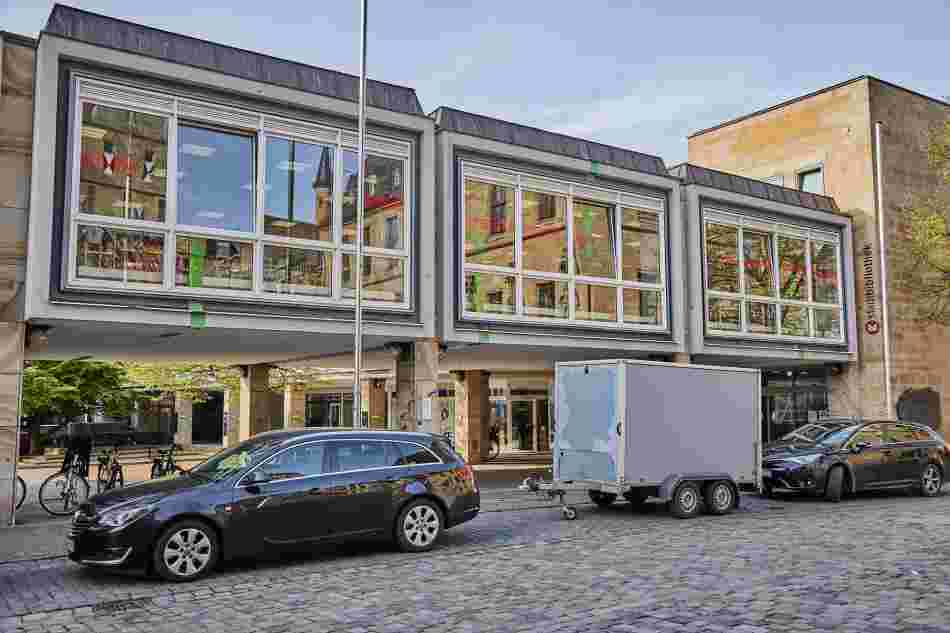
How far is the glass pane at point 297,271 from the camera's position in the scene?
15133mm

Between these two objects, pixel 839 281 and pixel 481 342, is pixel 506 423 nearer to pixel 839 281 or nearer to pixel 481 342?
pixel 839 281

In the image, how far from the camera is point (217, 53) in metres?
15.2

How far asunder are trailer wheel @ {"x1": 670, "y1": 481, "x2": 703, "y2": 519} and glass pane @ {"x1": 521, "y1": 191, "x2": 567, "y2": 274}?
5.85 meters

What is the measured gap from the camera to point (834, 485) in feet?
54.2

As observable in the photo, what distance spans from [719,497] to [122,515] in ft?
30.9

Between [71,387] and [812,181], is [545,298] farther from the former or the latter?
[71,387]

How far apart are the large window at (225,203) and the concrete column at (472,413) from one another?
41.2 ft

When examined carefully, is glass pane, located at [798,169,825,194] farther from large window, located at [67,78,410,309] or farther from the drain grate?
the drain grate

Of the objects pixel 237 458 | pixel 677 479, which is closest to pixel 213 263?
pixel 237 458

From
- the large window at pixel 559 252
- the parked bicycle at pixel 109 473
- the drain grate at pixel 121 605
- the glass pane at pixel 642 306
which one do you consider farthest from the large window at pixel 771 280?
the drain grate at pixel 121 605

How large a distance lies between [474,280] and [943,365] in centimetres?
1606

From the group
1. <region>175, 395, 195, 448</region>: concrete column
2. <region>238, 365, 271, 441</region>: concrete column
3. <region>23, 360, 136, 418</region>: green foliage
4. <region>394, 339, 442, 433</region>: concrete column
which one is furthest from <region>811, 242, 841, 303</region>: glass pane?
<region>175, 395, 195, 448</region>: concrete column

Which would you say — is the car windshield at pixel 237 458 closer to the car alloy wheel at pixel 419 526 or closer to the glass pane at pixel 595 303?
the car alloy wheel at pixel 419 526

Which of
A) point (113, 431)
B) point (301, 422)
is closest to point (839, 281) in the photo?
point (301, 422)
